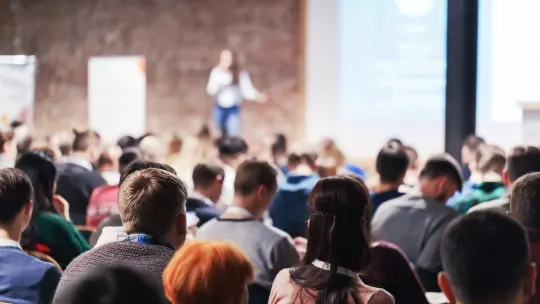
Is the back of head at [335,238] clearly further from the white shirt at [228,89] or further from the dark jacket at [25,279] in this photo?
the white shirt at [228,89]

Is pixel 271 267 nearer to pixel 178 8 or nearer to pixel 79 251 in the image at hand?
pixel 79 251

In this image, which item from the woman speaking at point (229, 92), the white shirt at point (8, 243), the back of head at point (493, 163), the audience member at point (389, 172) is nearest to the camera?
the white shirt at point (8, 243)

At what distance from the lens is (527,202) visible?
2383 millimetres

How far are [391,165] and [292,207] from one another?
3.09 ft

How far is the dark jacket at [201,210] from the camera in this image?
3955 mm

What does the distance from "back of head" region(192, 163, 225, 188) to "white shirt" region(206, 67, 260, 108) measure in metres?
5.67

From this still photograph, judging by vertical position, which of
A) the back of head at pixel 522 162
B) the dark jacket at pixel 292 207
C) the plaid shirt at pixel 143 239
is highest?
the back of head at pixel 522 162

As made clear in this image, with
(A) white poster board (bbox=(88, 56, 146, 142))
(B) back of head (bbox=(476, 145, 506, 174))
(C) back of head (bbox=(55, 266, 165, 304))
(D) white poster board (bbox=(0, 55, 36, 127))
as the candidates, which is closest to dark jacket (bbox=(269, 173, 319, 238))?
(B) back of head (bbox=(476, 145, 506, 174))

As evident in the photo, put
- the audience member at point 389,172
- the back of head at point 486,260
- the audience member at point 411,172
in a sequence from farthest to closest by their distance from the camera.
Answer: the audience member at point 411,172, the audience member at point 389,172, the back of head at point 486,260

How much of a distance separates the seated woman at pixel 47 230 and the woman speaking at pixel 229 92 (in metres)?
6.59

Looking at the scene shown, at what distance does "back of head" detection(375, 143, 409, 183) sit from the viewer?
162 inches

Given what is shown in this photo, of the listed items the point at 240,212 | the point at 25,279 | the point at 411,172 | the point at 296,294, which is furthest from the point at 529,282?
the point at 411,172

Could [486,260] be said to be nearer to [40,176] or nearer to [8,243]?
[8,243]

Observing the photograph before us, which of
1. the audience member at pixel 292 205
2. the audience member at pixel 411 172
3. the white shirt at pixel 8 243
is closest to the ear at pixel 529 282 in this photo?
the white shirt at pixel 8 243
